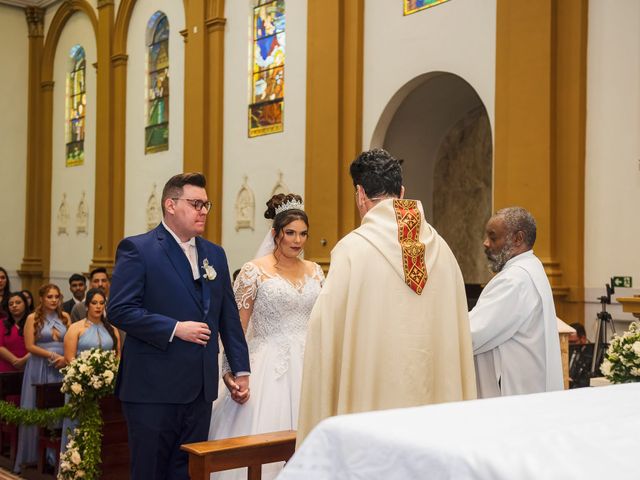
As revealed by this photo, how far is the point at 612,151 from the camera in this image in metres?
9.49

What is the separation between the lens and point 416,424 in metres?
1.86

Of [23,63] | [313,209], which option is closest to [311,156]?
[313,209]

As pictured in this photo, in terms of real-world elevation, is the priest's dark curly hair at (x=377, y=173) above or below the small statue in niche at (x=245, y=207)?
below

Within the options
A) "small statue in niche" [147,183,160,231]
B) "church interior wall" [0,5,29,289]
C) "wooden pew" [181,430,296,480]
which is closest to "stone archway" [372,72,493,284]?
"small statue in niche" [147,183,160,231]

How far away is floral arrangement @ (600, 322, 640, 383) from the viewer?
230 inches

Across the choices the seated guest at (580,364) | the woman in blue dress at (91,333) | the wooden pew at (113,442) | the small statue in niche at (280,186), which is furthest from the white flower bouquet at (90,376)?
the small statue in niche at (280,186)

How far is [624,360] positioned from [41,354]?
222 inches

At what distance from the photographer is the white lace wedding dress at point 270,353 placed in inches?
209

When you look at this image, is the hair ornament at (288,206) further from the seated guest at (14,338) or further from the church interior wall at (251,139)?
the church interior wall at (251,139)

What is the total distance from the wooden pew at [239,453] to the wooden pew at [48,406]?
4163mm

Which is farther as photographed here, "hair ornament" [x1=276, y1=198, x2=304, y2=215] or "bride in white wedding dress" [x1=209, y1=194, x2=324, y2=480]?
"hair ornament" [x1=276, y1=198, x2=304, y2=215]

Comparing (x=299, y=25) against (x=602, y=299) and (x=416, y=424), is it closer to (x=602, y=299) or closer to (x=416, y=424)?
(x=602, y=299)

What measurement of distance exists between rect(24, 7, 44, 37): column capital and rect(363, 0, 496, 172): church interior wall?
11.7 meters

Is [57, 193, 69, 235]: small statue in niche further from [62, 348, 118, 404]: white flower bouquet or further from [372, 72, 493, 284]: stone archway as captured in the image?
[62, 348, 118, 404]: white flower bouquet
